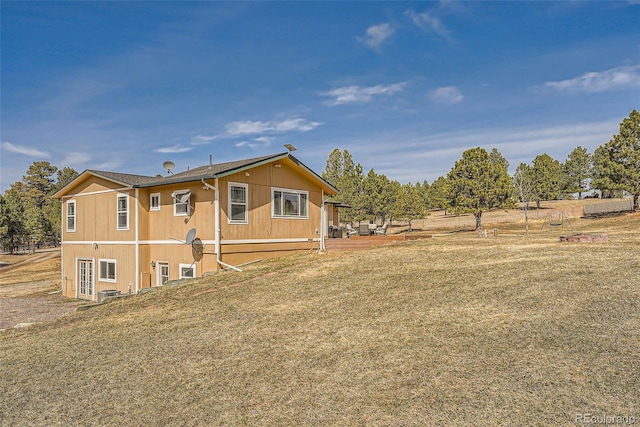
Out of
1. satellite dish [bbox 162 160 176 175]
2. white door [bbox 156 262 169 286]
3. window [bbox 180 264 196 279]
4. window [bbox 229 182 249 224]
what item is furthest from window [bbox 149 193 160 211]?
window [bbox 229 182 249 224]

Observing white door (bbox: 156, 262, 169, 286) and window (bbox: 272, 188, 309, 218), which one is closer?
white door (bbox: 156, 262, 169, 286)

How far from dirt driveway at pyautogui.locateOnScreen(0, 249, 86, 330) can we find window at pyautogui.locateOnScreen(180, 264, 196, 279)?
444 cm

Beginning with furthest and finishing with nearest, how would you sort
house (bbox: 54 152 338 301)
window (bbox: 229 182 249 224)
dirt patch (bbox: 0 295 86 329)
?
1. window (bbox: 229 182 249 224)
2. house (bbox: 54 152 338 301)
3. dirt patch (bbox: 0 295 86 329)

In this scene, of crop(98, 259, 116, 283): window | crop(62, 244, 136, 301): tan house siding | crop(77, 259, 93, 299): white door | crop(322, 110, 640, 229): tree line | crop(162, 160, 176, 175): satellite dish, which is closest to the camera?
crop(62, 244, 136, 301): tan house siding

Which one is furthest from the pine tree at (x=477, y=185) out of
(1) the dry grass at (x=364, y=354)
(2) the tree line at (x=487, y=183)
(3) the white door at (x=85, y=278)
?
(3) the white door at (x=85, y=278)

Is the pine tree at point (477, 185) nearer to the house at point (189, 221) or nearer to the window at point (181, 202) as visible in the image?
the house at point (189, 221)

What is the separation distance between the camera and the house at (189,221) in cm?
1577

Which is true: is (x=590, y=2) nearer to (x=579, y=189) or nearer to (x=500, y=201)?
(x=500, y=201)

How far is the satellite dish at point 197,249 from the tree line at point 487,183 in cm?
1050

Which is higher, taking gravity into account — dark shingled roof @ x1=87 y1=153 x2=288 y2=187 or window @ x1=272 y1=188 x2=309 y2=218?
dark shingled roof @ x1=87 y1=153 x2=288 y2=187

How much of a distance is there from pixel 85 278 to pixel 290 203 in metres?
11.7

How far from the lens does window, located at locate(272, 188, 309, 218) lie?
1783cm

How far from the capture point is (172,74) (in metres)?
23.2

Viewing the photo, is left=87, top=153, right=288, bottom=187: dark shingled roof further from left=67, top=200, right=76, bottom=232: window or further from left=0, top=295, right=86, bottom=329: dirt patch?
left=0, top=295, right=86, bottom=329: dirt patch
